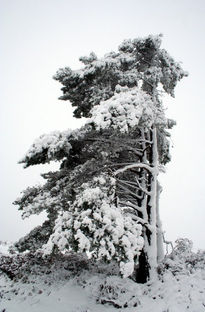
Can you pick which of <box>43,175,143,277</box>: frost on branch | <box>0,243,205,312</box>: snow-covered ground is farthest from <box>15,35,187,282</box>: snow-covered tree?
<box>0,243,205,312</box>: snow-covered ground

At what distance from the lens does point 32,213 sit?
10797mm

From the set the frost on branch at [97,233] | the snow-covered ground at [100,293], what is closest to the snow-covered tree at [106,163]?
the frost on branch at [97,233]

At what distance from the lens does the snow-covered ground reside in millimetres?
8195

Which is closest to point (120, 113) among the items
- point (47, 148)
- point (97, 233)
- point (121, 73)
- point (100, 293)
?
point (47, 148)

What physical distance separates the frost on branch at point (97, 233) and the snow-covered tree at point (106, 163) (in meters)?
0.03

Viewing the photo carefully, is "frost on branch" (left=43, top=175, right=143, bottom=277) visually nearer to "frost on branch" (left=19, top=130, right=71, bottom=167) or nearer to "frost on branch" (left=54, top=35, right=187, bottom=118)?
"frost on branch" (left=19, top=130, right=71, bottom=167)

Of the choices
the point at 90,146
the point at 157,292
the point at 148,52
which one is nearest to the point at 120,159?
the point at 90,146

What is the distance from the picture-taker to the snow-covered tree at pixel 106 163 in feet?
26.2

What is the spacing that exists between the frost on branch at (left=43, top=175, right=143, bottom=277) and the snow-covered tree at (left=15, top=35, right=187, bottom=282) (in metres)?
0.03

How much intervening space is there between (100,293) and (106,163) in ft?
16.7

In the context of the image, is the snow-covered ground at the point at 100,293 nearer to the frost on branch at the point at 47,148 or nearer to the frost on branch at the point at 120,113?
the frost on branch at the point at 47,148

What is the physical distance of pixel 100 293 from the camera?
10156 mm

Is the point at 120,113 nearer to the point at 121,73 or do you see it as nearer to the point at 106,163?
the point at 106,163

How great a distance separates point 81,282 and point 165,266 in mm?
3543
